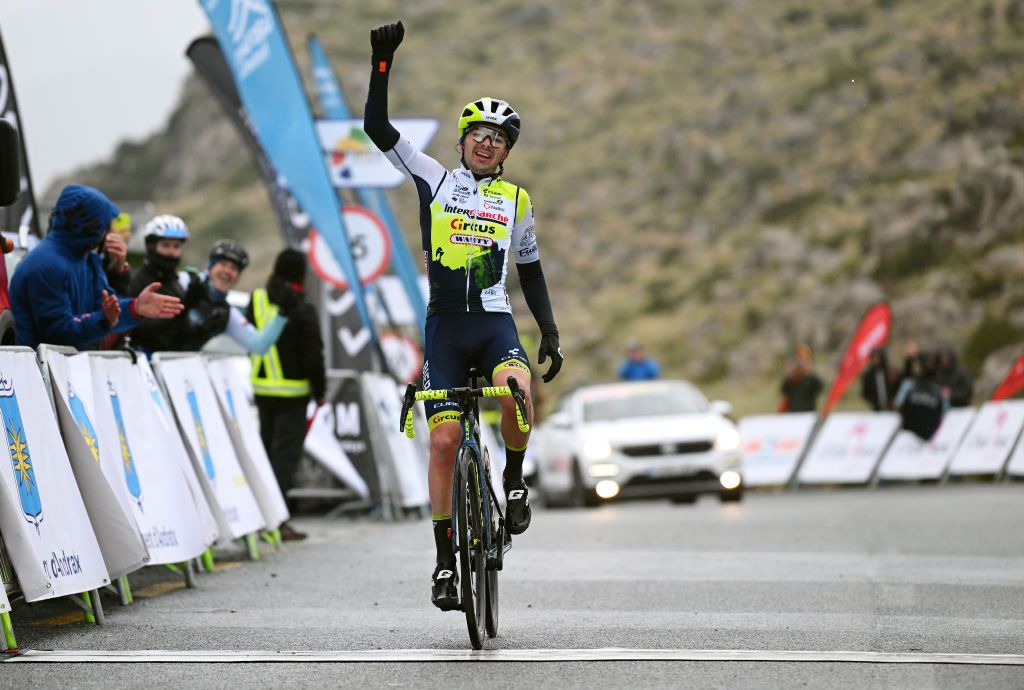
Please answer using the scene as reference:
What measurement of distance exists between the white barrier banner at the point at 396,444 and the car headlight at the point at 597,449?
351 cm

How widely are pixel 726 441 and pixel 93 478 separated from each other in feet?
44.8

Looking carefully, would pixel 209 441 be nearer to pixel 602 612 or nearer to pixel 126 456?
pixel 126 456

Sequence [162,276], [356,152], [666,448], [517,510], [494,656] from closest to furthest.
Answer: [494,656] → [517,510] → [162,276] → [666,448] → [356,152]

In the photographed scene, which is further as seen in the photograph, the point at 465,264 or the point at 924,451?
the point at 924,451

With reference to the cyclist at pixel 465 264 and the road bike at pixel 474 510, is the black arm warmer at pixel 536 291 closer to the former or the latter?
the cyclist at pixel 465 264

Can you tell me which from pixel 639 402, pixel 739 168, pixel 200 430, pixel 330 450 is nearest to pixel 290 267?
pixel 200 430

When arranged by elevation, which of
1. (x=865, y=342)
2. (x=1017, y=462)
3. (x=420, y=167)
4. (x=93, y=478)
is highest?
(x=420, y=167)

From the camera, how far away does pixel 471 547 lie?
26.1 ft

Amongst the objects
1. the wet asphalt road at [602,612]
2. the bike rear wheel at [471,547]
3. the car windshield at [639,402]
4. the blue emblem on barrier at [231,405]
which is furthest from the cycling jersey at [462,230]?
the car windshield at [639,402]

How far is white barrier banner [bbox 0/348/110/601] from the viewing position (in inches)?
316

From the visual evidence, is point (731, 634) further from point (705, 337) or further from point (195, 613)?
point (705, 337)

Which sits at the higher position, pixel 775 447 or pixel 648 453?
pixel 648 453

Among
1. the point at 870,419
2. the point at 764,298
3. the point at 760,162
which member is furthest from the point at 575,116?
the point at 870,419

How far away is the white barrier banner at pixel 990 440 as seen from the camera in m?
27.2
